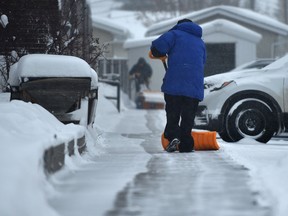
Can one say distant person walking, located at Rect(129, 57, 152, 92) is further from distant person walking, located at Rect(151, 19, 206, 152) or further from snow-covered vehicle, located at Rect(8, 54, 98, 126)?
distant person walking, located at Rect(151, 19, 206, 152)

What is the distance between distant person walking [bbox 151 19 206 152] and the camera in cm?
900

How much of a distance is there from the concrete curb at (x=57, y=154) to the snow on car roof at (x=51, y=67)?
7.43 feet

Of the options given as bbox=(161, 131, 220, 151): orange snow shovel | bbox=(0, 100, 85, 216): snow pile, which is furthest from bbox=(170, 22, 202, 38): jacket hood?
bbox=(0, 100, 85, 216): snow pile

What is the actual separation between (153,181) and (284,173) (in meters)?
1.08

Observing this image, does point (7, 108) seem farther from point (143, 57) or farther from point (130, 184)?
point (143, 57)

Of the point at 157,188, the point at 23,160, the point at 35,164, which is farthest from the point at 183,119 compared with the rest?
the point at 23,160

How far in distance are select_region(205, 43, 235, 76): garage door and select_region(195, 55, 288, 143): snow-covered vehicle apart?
1517 cm

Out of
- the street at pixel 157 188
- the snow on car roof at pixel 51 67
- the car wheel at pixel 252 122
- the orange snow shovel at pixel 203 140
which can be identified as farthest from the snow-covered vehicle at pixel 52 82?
the car wheel at pixel 252 122

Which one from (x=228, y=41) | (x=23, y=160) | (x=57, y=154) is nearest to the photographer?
(x=23, y=160)

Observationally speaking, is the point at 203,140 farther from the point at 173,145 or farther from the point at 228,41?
the point at 228,41

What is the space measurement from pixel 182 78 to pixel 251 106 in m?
2.41

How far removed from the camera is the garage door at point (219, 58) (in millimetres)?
26734

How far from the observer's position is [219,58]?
88.9 feet

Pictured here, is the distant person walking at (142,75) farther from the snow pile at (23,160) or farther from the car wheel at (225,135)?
the snow pile at (23,160)
